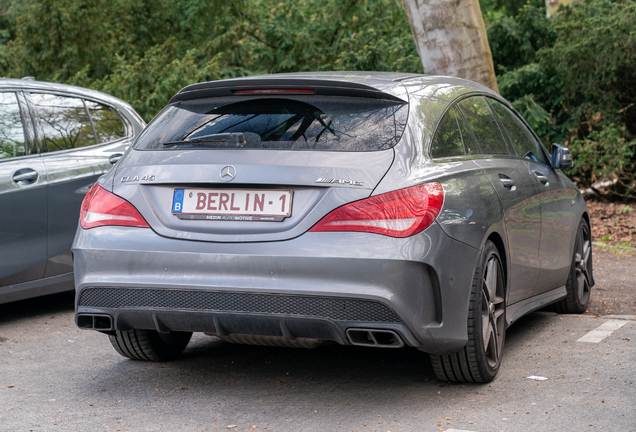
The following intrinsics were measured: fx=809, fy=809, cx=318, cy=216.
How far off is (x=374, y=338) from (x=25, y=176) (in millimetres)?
3188

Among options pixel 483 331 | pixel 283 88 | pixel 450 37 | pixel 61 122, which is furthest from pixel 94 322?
pixel 450 37

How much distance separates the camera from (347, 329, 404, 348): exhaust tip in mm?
3572

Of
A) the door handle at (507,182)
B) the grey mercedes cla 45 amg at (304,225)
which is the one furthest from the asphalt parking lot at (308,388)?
the door handle at (507,182)

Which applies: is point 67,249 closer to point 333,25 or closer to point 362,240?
point 362,240

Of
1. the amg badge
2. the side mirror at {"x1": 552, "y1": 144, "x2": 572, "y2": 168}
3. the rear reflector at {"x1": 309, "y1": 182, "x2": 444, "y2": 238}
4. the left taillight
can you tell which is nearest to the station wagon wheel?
the rear reflector at {"x1": 309, "y1": 182, "x2": 444, "y2": 238}

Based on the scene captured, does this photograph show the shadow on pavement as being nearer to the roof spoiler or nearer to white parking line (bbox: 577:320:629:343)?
the roof spoiler

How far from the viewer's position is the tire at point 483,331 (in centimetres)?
397

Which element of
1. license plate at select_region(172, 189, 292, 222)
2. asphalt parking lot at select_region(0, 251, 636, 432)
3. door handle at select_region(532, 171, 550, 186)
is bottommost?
asphalt parking lot at select_region(0, 251, 636, 432)

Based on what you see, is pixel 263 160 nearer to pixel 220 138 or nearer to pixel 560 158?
pixel 220 138

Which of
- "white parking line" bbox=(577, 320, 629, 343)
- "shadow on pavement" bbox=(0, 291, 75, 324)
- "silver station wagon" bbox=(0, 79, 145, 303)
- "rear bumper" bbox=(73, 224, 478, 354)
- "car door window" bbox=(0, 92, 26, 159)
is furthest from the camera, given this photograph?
"shadow on pavement" bbox=(0, 291, 75, 324)

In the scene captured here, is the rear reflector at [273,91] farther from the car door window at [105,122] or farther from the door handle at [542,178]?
the car door window at [105,122]

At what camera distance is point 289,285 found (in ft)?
11.6

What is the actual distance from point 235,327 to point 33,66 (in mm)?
15002

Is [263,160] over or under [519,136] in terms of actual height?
over
